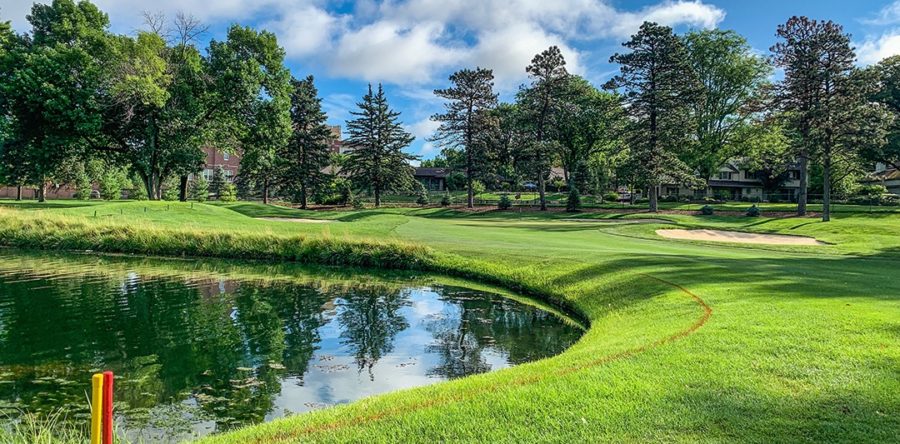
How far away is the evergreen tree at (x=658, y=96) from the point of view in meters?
40.4

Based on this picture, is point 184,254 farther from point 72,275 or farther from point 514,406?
point 514,406

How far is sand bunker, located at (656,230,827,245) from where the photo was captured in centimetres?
2584

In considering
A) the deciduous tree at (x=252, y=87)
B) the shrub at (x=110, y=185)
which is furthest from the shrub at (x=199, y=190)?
the deciduous tree at (x=252, y=87)

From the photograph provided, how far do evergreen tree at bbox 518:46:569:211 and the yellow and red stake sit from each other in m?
46.5

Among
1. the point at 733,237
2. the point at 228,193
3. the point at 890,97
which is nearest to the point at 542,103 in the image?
the point at 733,237

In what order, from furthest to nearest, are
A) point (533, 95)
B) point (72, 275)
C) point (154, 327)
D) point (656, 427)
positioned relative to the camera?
point (533, 95)
point (72, 275)
point (154, 327)
point (656, 427)

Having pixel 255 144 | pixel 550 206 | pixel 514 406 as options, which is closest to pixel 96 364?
pixel 514 406

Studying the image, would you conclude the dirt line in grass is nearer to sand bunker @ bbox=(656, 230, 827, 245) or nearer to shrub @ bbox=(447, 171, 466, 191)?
sand bunker @ bbox=(656, 230, 827, 245)

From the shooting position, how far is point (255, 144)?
40.5m

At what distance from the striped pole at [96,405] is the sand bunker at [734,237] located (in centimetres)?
2674

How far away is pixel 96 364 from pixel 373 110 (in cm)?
4715

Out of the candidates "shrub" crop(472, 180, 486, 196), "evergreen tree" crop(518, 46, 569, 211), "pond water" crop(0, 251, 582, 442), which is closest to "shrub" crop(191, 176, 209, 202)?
"shrub" crop(472, 180, 486, 196)

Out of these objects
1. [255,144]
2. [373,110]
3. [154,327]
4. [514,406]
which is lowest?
[154,327]

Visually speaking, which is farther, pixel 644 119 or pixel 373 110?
pixel 373 110
